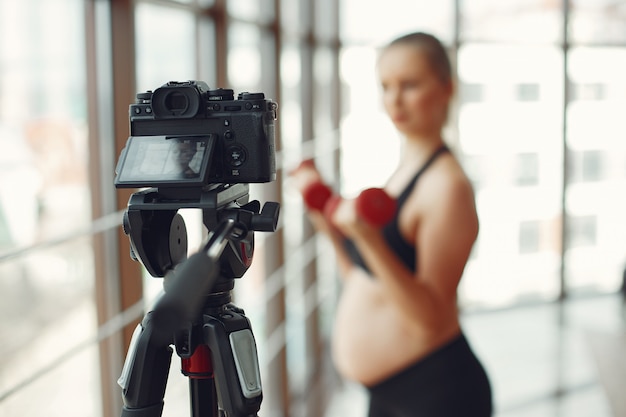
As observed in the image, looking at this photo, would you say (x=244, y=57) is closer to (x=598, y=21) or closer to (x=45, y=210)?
(x=45, y=210)

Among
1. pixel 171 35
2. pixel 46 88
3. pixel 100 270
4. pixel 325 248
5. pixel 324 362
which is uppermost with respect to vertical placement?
pixel 171 35

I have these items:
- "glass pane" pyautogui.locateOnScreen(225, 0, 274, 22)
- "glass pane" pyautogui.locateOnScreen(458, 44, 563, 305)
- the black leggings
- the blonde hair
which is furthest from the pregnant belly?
"glass pane" pyautogui.locateOnScreen(458, 44, 563, 305)

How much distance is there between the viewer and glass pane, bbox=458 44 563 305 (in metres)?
5.08

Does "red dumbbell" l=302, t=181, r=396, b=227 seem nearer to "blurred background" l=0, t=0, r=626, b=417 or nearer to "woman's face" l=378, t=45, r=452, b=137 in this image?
"woman's face" l=378, t=45, r=452, b=137

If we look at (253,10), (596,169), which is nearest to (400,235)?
(253,10)

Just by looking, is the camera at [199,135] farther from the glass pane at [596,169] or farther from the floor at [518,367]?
the glass pane at [596,169]

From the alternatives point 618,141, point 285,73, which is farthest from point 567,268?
point 285,73

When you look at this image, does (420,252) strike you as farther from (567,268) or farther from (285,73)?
(567,268)

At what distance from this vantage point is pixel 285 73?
3428mm

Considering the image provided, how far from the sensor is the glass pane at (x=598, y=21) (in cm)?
517

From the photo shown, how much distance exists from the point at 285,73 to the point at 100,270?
75.1 inches

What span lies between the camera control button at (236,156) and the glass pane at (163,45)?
870mm

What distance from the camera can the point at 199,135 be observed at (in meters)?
0.94

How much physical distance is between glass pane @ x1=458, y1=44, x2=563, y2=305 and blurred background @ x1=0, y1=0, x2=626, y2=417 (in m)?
0.01
